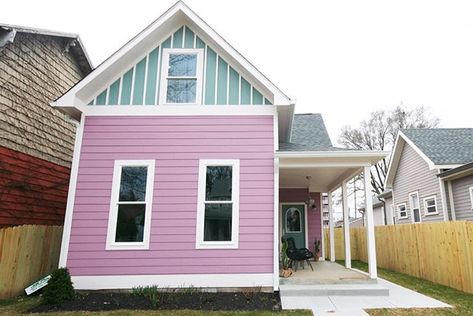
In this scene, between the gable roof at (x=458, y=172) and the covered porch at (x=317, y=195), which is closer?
the covered porch at (x=317, y=195)

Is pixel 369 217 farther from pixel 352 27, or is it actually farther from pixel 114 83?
pixel 352 27

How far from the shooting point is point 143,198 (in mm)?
7180

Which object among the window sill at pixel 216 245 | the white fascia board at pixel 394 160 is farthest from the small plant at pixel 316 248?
the white fascia board at pixel 394 160

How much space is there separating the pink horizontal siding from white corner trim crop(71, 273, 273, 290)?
10 cm

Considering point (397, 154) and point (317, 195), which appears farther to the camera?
point (397, 154)

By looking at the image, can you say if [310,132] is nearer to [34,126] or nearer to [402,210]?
[34,126]

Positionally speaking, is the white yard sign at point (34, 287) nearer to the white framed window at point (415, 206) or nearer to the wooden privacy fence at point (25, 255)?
the wooden privacy fence at point (25, 255)

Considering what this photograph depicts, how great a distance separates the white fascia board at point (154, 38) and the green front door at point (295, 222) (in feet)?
16.1

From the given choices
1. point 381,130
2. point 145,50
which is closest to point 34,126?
point 145,50

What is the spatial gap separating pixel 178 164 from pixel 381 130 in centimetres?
2673

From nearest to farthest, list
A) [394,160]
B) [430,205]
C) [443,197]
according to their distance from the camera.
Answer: [443,197] < [430,205] < [394,160]

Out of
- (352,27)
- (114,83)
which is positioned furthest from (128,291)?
(352,27)

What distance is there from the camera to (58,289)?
607cm

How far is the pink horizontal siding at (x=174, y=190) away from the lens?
22.5 ft
